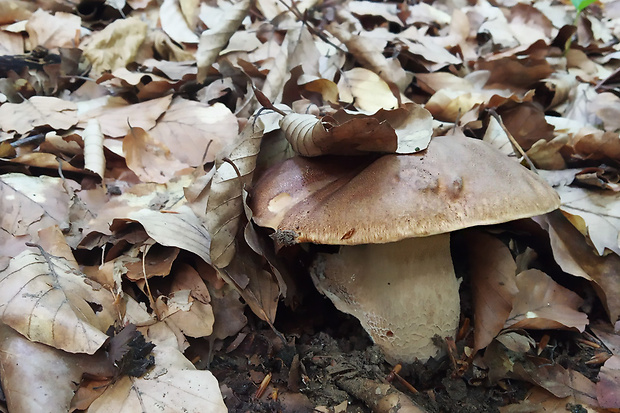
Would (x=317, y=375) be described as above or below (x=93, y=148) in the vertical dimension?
below

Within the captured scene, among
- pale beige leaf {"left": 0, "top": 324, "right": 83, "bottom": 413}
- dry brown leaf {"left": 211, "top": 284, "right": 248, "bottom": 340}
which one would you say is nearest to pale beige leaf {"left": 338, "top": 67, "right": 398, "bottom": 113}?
dry brown leaf {"left": 211, "top": 284, "right": 248, "bottom": 340}

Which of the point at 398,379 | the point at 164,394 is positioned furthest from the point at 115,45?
the point at 398,379

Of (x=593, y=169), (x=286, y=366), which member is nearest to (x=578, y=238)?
(x=593, y=169)

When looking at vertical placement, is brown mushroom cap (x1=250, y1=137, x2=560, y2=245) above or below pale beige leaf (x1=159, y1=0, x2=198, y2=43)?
above

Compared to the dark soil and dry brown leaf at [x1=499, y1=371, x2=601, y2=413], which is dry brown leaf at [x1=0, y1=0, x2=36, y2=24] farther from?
dry brown leaf at [x1=499, y1=371, x2=601, y2=413]

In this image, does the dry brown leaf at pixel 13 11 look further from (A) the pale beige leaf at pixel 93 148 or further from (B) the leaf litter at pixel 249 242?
(A) the pale beige leaf at pixel 93 148

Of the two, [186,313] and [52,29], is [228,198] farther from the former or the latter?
[52,29]

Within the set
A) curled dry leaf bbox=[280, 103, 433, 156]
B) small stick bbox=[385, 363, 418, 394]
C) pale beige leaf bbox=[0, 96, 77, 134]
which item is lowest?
small stick bbox=[385, 363, 418, 394]
